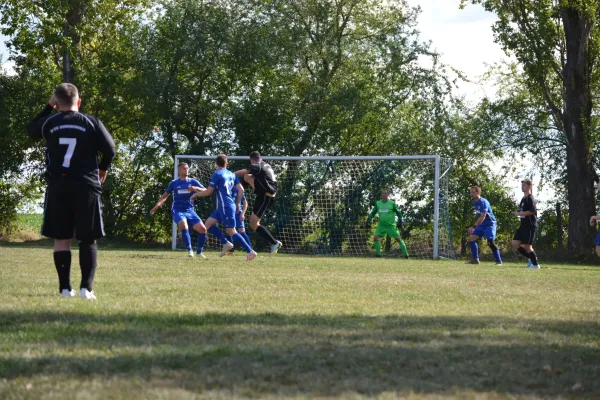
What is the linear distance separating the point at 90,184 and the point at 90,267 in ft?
2.61

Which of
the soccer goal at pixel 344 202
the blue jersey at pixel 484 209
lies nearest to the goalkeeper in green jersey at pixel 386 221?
the soccer goal at pixel 344 202

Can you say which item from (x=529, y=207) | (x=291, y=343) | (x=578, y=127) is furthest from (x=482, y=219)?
(x=291, y=343)

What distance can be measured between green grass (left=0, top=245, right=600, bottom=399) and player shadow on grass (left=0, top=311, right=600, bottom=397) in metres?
0.01

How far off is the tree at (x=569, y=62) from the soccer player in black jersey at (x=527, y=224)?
9.06 m

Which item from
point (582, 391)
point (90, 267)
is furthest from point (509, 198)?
point (582, 391)

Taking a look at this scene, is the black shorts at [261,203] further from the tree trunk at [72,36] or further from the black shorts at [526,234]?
the tree trunk at [72,36]

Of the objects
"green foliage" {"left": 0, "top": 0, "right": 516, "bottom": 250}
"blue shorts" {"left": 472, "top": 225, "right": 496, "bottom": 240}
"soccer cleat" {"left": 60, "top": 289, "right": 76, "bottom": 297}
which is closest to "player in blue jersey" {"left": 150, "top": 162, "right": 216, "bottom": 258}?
"blue shorts" {"left": 472, "top": 225, "right": 496, "bottom": 240}

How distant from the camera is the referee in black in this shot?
24.9 ft

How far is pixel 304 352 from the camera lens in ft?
16.4

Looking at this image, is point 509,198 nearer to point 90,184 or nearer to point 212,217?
point 212,217

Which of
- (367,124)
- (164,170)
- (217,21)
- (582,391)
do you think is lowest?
(582,391)

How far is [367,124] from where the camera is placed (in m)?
32.1

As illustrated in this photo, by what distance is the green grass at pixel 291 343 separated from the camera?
4.10 m

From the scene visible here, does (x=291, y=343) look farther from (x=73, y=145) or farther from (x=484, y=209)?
(x=484, y=209)
